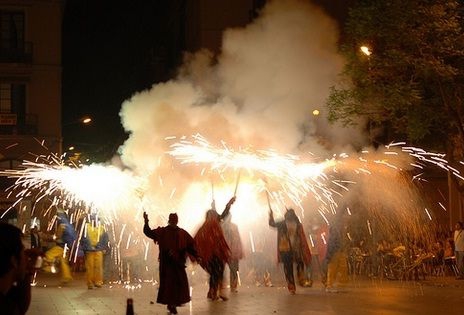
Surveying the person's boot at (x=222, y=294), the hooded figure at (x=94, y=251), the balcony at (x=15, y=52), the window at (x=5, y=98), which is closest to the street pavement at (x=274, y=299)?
the person's boot at (x=222, y=294)

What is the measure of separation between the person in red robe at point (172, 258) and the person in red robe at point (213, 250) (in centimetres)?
201

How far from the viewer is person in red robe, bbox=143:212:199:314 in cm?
1308

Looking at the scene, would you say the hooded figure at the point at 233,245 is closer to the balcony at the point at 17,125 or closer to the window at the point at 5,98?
the balcony at the point at 17,125

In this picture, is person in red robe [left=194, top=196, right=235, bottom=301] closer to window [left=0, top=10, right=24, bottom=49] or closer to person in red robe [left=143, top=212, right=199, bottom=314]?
person in red robe [left=143, top=212, right=199, bottom=314]

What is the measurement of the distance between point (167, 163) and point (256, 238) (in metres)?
2.81

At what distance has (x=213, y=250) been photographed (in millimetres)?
15453

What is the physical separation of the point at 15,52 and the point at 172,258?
29770 millimetres

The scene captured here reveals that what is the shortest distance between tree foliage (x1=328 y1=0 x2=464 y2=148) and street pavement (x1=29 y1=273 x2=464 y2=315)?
4004 mm

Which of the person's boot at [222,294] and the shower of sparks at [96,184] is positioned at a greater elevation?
the shower of sparks at [96,184]

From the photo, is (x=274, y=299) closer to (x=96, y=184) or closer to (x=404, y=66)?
→ (x=96, y=184)

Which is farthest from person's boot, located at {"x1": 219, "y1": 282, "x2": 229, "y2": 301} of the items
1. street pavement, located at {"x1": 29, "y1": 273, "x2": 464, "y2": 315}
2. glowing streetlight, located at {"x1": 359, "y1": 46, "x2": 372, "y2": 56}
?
glowing streetlight, located at {"x1": 359, "y1": 46, "x2": 372, "y2": 56}

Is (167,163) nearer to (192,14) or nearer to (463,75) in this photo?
(463,75)

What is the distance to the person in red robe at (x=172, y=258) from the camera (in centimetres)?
1308

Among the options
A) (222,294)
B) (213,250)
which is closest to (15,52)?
(213,250)
